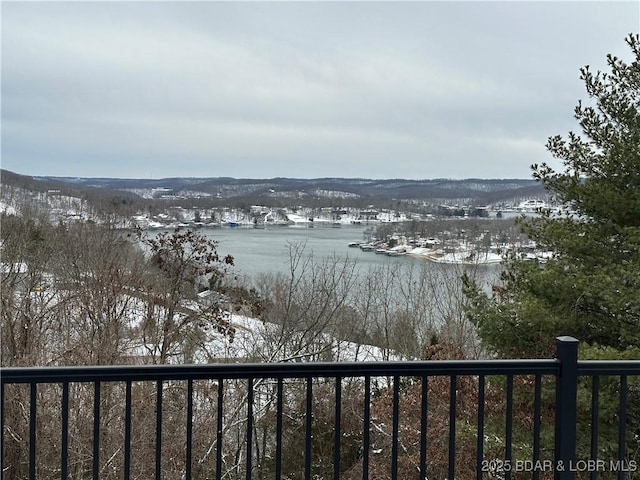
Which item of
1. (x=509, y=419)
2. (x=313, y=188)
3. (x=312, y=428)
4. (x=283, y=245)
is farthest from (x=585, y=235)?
(x=313, y=188)

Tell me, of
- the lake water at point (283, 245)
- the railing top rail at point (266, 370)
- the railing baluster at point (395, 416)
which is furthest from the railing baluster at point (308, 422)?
the lake water at point (283, 245)

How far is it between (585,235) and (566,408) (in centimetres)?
592

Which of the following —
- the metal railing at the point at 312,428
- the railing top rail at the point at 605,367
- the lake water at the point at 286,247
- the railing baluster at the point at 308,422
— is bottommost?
the metal railing at the point at 312,428

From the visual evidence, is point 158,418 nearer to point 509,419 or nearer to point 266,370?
point 266,370

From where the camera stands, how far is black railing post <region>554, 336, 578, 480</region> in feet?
6.40

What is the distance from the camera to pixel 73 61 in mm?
5750

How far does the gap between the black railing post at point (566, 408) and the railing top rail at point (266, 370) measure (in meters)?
0.04

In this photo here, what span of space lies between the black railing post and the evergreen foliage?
4.90m

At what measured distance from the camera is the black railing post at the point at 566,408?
76.8 inches

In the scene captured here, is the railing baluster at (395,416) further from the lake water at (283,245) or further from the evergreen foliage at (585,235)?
the lake water at (283,245)

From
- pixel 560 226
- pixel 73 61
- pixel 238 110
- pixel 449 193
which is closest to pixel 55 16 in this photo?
pixel 73 61

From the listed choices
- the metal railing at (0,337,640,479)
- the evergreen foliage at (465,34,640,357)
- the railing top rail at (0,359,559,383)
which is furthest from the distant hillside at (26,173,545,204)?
the railing top rail at (0,359,559,383)

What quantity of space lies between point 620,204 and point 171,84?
8305mm

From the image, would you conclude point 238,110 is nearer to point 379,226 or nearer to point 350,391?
→ point 379,226
